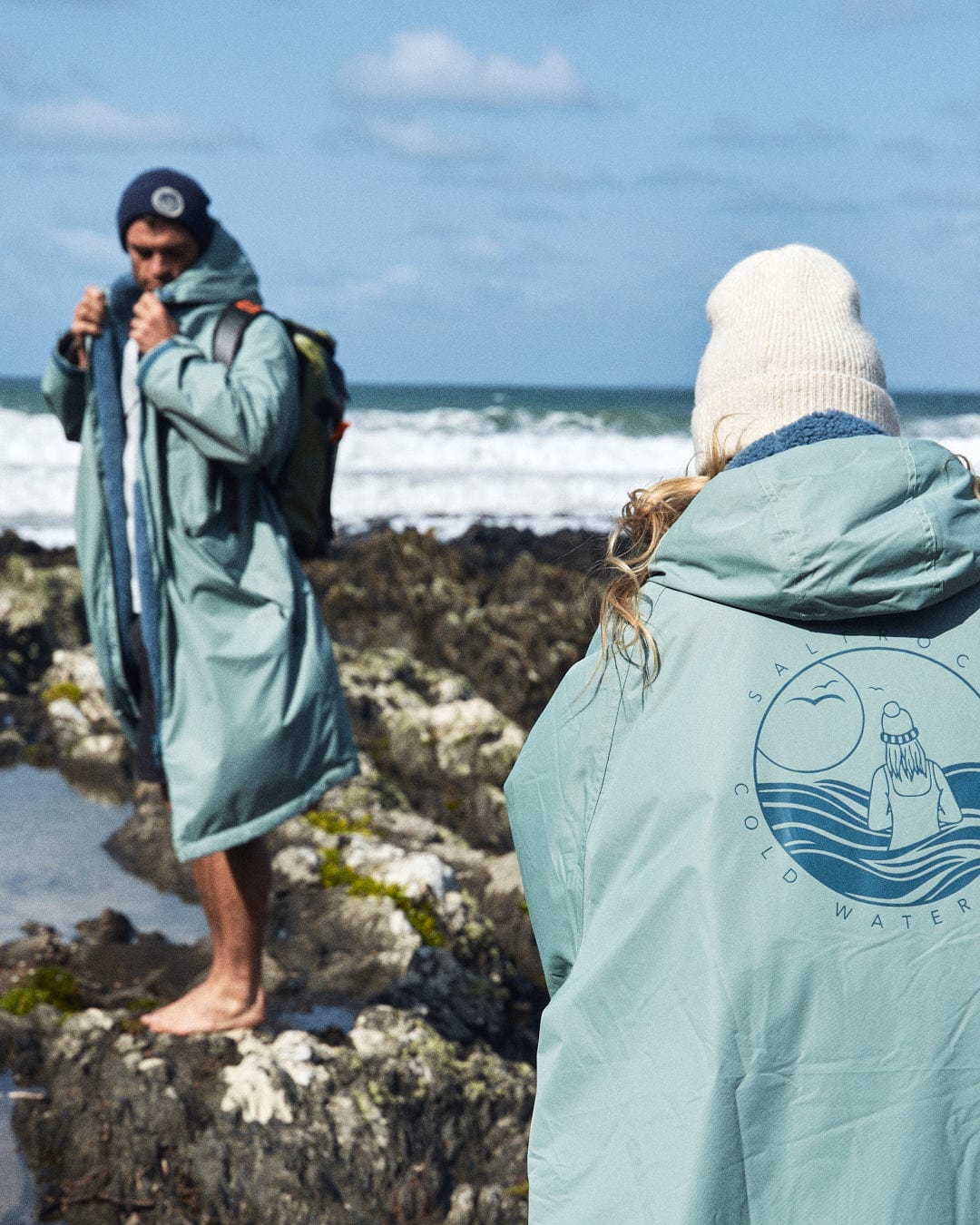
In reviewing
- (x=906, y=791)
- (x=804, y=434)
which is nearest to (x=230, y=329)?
(x=804, y=434)

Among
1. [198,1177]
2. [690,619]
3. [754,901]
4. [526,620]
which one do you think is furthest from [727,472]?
[526,620]

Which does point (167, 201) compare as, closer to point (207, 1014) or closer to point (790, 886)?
point (207, 1014)

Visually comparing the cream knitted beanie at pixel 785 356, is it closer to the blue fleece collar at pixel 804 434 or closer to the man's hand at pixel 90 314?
the blue fleece collar at pixel 804 434

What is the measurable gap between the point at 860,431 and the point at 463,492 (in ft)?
65.3

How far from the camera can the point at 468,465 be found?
2714 centimetres

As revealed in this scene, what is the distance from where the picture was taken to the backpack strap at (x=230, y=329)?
366 cm

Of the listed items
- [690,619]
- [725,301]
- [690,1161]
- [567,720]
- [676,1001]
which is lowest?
[690,1161]

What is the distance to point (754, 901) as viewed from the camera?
5.01 ft

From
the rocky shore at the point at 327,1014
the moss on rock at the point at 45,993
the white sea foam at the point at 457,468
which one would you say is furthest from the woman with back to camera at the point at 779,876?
the white sea foam at the point at 457,468

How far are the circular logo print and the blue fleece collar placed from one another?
0.96ft

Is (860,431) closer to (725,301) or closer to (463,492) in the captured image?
(725,301)

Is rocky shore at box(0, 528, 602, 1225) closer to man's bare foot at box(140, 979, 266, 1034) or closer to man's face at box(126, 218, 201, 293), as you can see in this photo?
man's bare foot at box(140, 979, 266, 1034)

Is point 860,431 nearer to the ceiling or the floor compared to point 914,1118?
nearer to the ceiling

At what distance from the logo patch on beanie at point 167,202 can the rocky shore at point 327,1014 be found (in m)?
1.64
